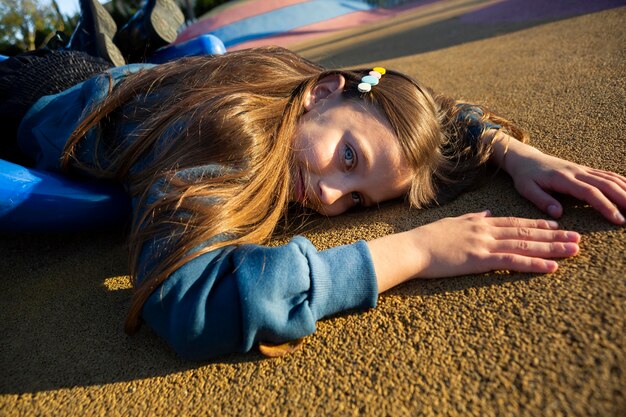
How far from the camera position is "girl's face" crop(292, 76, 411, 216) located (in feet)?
4.07

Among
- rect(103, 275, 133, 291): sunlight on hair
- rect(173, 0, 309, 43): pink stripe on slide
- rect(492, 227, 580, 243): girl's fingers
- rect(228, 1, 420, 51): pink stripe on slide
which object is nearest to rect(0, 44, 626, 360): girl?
rect(492, 227, 580, 243): girl's fingers

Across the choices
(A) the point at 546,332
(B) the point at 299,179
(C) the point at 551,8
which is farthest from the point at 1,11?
(A) the point at 546,332

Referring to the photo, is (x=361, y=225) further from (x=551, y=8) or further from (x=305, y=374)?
(x=551, y=8)

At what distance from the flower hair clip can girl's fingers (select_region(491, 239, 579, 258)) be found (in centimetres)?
67

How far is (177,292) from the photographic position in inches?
34.7

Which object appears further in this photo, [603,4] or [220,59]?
[603,4]

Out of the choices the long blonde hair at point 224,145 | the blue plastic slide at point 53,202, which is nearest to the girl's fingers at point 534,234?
the long blonde hair at point 224,145

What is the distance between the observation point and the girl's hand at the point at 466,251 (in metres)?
0.97

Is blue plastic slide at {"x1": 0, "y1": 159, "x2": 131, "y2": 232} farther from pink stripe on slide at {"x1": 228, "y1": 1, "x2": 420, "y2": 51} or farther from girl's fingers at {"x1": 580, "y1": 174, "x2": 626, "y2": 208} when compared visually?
pink stripe on slide at {"x1": 228, "y1": 1, "x2": 420, "y2": 51}

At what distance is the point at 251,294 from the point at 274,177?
45cm

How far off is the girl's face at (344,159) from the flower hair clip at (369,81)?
6 cm

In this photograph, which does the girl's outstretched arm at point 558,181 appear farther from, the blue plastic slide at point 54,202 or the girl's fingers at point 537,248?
the blue plastic slide at point 54,202

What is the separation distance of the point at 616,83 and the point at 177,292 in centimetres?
210

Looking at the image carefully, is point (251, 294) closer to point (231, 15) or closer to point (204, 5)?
point (231, 15)
